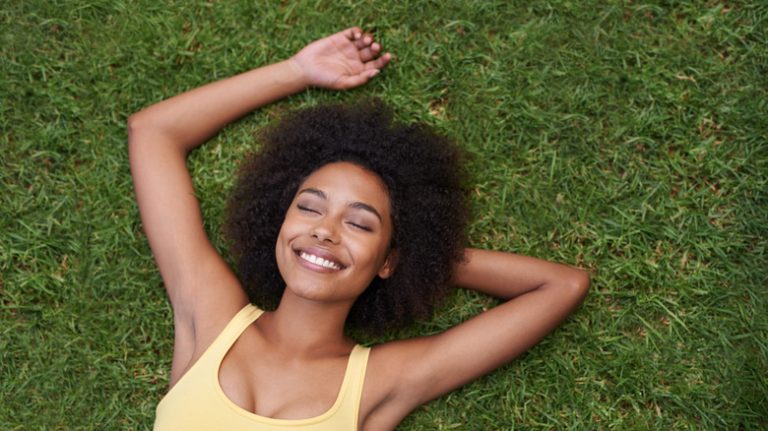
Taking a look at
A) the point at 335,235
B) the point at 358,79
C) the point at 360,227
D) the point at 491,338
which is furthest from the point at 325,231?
the point at 358,79

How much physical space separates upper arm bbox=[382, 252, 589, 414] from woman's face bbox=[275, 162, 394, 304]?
475mm

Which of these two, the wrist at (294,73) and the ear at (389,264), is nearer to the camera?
the ear at (389,264)

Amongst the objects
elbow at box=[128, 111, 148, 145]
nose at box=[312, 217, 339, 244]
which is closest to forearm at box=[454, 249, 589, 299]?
nose at box=[312, 217, 339, 244]

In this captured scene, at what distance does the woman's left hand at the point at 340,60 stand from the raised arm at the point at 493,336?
1.17 meters

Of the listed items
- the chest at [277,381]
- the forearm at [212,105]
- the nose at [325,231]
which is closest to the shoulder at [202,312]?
the chest at [277,381]

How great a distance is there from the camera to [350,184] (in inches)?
146

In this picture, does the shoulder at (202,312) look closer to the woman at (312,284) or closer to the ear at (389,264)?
the woman at (312,284)

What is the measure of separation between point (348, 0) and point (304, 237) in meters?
1.62

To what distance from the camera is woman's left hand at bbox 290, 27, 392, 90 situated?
4410mm

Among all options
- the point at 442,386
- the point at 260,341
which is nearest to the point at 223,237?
the point at 260,341

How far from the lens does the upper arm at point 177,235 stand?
13.1ft

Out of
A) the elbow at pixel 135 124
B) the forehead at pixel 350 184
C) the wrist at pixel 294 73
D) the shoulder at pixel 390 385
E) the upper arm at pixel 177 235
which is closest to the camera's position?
the forehead at pixel 350 184

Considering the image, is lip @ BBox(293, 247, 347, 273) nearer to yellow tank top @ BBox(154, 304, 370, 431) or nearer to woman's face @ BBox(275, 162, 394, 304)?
woman's face @ BBox(275, 162, 394, 304)

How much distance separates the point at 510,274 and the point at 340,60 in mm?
1445
